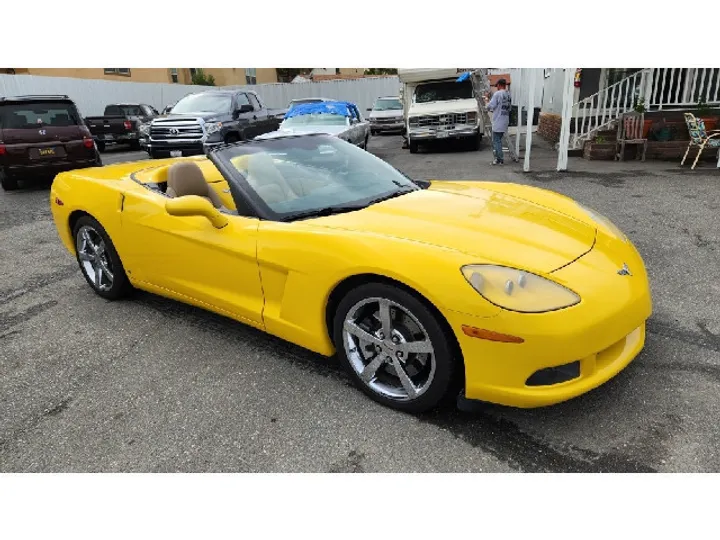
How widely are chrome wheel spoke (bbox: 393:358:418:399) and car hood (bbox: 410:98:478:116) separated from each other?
12.4 meters

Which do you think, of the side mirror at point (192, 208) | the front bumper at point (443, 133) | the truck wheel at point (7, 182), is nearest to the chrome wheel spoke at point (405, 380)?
the side mirror at point (192, 208)

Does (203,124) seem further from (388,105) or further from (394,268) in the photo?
(388,105)

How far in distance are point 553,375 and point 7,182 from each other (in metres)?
11.3

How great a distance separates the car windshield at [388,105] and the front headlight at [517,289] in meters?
20.7

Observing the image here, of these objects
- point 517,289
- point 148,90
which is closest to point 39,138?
point 517,289

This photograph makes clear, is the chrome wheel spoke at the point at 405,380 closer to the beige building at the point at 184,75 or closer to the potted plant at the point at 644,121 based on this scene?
the potted plant at the point at 644,121

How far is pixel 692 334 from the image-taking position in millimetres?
3146

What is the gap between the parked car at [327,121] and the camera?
1227 cm

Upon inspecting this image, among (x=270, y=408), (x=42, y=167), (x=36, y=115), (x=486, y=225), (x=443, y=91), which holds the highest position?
(x=443, y=91)

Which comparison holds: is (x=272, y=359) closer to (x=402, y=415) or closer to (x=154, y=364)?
(x=154, y=364)

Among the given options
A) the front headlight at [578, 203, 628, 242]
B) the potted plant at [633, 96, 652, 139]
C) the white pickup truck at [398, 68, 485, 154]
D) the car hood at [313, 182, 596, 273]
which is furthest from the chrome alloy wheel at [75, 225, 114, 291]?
the white pickup truck at [398, 68, 485, 154]

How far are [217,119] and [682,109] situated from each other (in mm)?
10646

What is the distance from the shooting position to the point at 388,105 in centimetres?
2214

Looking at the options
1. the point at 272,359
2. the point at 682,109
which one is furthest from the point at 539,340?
the point at 682,109
